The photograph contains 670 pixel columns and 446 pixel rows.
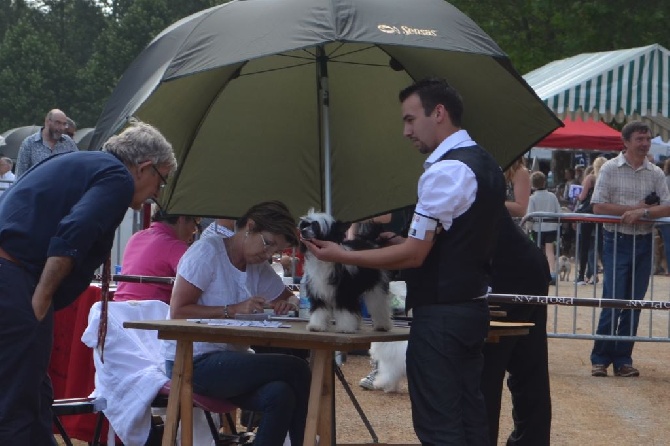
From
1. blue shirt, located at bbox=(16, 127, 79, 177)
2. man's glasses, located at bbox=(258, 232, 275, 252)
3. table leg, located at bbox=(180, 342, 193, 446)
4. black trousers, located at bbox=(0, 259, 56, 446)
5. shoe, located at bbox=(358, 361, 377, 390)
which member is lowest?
shoe, located at bbox=(358, 361, 377, 390)

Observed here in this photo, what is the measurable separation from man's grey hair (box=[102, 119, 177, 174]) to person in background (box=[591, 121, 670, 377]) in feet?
21.5

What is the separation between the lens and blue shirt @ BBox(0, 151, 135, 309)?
459cm

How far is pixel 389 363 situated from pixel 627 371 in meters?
2.81

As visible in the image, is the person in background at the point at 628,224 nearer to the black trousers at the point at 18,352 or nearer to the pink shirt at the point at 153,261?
the pink shirt at the point at 153,261

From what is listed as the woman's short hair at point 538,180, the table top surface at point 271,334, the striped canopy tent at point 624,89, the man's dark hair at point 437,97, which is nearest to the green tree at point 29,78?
the woman's short hair at point 538,180

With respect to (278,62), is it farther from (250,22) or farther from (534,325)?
(534,325)

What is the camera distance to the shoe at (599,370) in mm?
10852

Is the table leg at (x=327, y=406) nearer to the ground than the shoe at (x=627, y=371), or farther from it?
farther from it

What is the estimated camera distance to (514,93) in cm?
656

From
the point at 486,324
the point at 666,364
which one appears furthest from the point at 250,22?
the point at 666,364

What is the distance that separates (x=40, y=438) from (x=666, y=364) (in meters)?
8.15

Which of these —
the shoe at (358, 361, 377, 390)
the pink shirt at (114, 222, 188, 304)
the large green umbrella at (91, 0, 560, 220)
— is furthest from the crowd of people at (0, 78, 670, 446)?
the shoe at (358, 361, 377, 390)

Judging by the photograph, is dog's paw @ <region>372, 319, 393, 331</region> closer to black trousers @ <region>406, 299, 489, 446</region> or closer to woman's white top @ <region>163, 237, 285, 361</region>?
black trousers @ <region>406, 299, 489, 446</region>

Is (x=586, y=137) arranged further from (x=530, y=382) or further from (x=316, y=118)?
(x=530, y=382)
